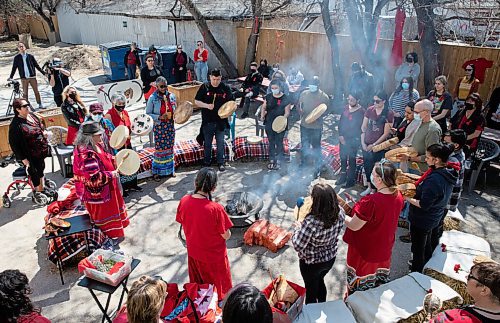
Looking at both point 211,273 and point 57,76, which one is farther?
point 57,76

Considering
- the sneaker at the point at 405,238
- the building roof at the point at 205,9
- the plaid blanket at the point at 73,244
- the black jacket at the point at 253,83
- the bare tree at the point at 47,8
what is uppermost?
the bare tree at the point at 47,8

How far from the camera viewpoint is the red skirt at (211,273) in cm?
379

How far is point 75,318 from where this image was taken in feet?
13.7

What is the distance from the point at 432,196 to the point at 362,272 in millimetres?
1105

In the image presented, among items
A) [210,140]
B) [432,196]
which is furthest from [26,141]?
[432,196]

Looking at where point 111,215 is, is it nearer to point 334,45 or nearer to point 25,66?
point 25,66

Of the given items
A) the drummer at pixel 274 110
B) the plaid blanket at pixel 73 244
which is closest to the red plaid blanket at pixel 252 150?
the drummer at pixel 274 110

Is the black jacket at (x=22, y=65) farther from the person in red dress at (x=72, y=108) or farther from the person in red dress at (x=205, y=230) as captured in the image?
the person in red dress at (x=205, y=230)

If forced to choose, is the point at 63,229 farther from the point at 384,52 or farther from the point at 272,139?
the point at 384,52

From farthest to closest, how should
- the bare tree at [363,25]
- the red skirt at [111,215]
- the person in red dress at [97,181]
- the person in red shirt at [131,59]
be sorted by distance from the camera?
the person in red shirt at [131,59], the bare tree at [363,25], the red skirt at [111,215], the person in red dress at [97,181]

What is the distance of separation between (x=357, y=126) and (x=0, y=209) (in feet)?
20.4

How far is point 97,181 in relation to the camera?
4828 millimetres

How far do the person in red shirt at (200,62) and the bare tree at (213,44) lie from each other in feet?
1.59

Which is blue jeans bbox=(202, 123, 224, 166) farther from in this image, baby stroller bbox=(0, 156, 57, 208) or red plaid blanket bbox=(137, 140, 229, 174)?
baby stroller bbox=(0, 156, 57, 208)
